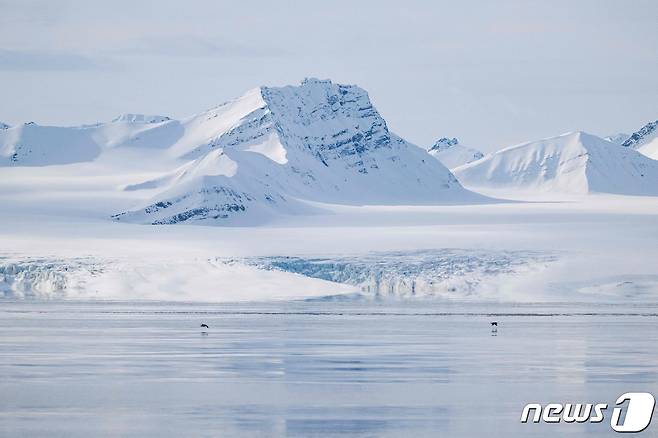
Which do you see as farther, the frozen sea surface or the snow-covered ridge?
the snow-covered ridge

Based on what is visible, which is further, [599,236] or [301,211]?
[301,211]

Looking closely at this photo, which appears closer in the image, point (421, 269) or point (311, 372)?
point (311, 372)

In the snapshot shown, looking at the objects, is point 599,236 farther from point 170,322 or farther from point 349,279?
point 170,322

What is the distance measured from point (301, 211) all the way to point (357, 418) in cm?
13673

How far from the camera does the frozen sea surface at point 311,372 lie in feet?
107

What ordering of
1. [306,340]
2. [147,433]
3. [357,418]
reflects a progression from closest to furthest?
[147,433] < [357,418] < [306,340]

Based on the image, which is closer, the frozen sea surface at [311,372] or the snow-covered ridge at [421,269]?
the frozen sea surface at [311,372]

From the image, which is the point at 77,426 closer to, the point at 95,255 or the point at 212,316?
the point at 212,316

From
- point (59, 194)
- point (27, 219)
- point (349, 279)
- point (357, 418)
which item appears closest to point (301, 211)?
point (59, 194)

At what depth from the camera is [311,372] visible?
42.0 m

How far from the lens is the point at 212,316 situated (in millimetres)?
69000

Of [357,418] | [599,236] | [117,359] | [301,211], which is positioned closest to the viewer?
[357,418]

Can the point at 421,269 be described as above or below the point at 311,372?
above

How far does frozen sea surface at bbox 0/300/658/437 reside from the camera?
107ft
